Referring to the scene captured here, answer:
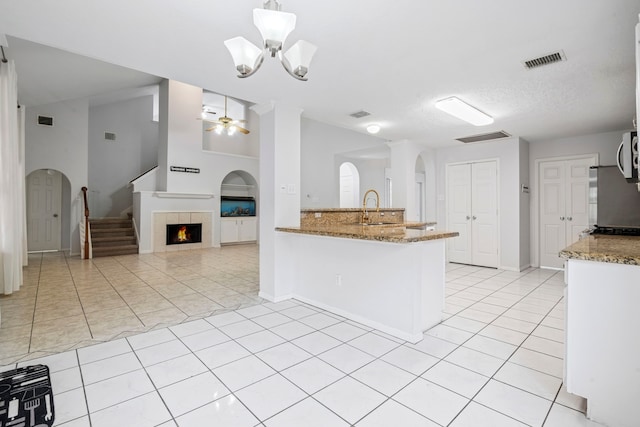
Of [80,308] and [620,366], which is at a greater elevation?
[620,366]

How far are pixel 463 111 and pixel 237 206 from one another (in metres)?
7.30

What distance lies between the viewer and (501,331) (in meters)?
2.81

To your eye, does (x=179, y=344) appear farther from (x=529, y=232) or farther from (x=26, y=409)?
(x=529, y=232)

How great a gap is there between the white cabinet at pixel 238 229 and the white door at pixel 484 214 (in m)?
→ 6.21

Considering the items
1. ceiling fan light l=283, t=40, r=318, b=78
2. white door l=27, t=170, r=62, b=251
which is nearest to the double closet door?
ceiling fan light l=283, t=40, r=318, b=78

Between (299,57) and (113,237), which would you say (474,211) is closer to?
(299,57)

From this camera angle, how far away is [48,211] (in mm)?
7773

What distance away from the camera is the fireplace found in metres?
8.01

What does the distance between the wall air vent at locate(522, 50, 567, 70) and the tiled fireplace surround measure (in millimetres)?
7862

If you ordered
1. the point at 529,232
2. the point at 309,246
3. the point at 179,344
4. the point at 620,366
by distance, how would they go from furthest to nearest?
the point at 529,232, the point at 309,246, the point at 179,344, the point at 620,366

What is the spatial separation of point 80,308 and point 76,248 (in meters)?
5.12

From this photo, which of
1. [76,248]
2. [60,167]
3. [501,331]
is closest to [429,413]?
[501,331]

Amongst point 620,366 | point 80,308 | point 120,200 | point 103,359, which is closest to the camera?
point 620,366

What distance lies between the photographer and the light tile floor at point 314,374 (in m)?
1.64
